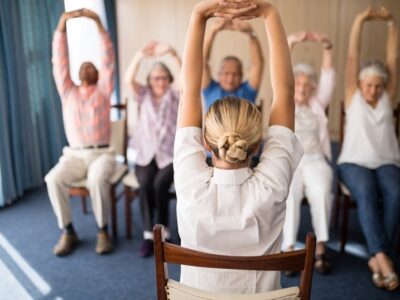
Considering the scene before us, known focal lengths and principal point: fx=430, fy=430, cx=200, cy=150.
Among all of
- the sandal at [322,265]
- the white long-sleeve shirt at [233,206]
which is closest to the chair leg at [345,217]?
the sandal at [322,265]

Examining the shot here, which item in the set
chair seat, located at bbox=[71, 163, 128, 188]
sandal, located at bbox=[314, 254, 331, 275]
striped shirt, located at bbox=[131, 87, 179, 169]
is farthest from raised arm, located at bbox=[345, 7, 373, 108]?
chair seat, located at bbox=[71, 163, 128, 188]

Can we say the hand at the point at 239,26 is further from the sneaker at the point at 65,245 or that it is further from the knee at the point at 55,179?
the sneaker at the point at 65,245

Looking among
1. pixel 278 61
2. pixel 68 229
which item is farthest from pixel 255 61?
pixel 68 229

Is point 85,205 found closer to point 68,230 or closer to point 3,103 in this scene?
point 68,230

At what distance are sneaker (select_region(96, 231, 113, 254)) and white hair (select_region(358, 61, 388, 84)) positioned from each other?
1946 mm

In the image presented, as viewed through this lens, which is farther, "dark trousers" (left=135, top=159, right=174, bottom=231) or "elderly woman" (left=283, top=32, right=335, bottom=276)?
"dark trousers" (left=135, top=159, right=174, bottom=231)

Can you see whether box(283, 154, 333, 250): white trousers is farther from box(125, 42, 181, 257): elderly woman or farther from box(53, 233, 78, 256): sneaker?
box(53, 233, 78, 256): sneaker

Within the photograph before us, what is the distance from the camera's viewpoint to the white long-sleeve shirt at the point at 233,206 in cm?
114

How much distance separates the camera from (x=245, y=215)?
1.12m

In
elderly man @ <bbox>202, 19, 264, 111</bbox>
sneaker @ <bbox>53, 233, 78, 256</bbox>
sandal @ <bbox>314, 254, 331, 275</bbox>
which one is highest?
elderly man @ <bbox>202, 19, 264, 111</bbox>

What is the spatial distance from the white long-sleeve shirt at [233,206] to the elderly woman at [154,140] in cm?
158

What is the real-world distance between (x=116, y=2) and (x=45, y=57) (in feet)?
6.25

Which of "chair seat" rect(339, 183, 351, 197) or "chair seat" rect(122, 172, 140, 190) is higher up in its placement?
"chair seat" rect(122, 172, 140, 190)

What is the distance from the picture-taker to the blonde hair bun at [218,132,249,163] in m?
1.15
